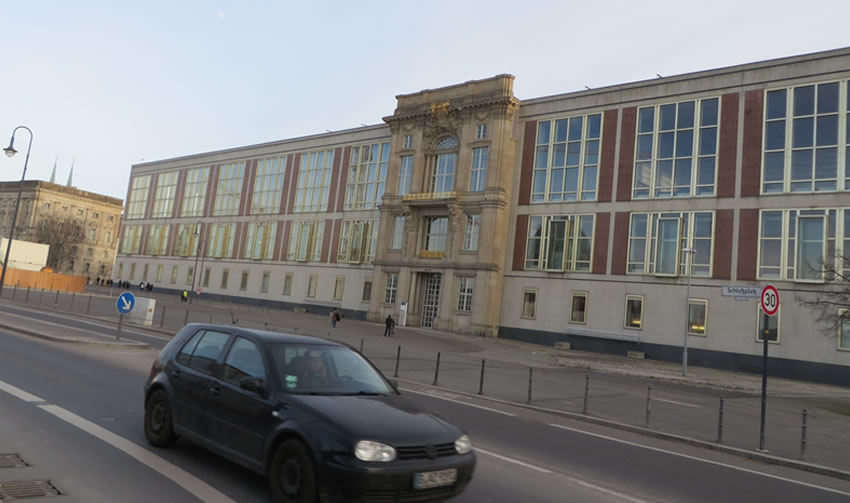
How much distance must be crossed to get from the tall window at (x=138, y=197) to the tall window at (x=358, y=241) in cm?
4005

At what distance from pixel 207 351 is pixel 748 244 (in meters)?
35.5

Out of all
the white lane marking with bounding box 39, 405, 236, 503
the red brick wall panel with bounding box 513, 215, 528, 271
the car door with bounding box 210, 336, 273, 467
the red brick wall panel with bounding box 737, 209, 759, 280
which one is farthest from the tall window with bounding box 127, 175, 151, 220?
the car door with bounding box 210, 336, 273, 467

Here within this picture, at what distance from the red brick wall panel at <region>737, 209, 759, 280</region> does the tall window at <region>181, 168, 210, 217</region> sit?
6006cm

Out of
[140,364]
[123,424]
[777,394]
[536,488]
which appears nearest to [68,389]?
[123,424]

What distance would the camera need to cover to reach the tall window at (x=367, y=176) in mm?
54656

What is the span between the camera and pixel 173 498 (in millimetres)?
5078

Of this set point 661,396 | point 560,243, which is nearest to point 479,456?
point 661,396

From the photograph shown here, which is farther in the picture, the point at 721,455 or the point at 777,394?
the point at 777,394

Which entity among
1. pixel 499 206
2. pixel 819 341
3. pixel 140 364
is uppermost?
pixel 499 206

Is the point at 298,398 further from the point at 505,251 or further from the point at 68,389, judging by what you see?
the point at 505,251

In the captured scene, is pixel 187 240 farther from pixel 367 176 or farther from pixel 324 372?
pixel 324 372

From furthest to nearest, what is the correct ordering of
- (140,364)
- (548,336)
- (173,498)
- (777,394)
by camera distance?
(548,336)
(777,394)
(140,364)
(173,498)

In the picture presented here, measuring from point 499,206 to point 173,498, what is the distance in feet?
131

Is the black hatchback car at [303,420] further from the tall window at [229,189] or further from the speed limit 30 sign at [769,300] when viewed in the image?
the tall window at [229,189]
